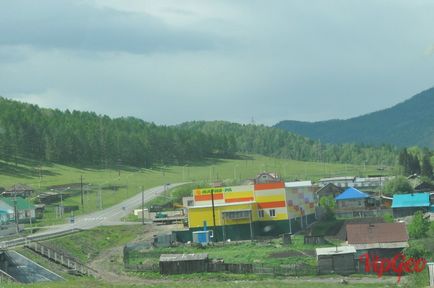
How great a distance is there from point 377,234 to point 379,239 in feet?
2.82

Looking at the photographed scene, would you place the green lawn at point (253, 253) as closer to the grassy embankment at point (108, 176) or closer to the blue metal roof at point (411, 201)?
the grassy embankment at point (108, 176)

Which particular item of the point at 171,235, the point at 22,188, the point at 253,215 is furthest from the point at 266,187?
the point at 22,188

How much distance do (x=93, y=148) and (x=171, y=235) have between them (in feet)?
298

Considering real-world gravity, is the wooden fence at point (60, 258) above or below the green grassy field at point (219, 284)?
above

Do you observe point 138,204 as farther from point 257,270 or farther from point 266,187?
point 257,270

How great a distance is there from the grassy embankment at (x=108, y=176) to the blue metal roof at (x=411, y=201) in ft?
129

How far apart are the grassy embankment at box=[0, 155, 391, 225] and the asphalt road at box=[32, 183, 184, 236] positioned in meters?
2.05

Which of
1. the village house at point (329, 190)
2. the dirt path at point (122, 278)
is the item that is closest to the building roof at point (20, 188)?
the village house at point (329, 190)

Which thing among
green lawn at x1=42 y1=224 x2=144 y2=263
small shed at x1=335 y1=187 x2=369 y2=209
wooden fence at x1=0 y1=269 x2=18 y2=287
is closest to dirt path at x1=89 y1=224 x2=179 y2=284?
green lawn at x1=42 y1=224 x2=144 y2=263

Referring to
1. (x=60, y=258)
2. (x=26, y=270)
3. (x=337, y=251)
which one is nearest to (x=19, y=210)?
(x=60, y=258)

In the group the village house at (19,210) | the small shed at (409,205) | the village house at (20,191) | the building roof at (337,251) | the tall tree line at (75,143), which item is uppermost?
the tall tree line at (75,143)

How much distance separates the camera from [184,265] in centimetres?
5194

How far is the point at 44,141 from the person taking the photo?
15062cm

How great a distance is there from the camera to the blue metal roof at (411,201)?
91.5 meters
